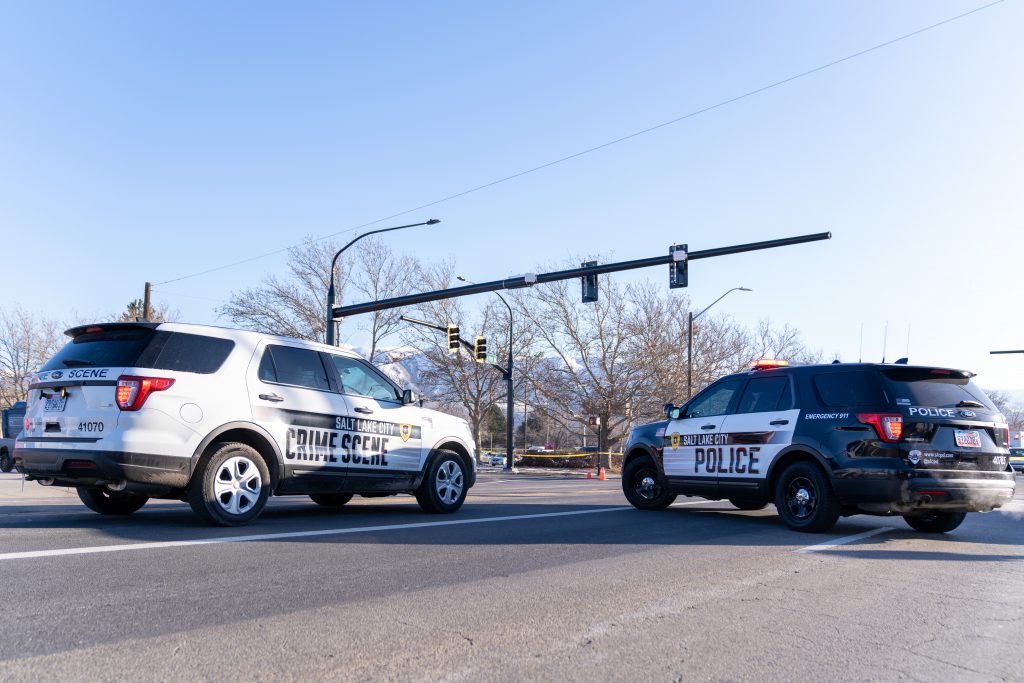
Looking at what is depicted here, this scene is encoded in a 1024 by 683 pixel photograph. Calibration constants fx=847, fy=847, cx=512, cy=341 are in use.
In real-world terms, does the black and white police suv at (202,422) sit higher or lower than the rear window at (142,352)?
lower

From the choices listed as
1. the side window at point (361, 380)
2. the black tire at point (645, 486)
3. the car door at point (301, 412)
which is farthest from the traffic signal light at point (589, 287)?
the car door at point (301, 412)

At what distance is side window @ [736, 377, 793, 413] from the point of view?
30.6ft

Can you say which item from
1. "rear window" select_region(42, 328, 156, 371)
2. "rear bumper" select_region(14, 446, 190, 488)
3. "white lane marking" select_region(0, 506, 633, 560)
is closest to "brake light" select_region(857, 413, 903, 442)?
"white lane marking" select_region(0, 506, 633, 560)

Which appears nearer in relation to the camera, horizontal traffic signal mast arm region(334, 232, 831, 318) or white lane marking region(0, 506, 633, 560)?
white lane marking region(0, 506, 633, 560)

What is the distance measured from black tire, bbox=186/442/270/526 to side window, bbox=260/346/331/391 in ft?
2.78

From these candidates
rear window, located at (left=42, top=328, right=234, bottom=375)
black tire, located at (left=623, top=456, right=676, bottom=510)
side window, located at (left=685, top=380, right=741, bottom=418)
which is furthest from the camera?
black tire, located at (left=623, top=456, right=676, bottom=510)

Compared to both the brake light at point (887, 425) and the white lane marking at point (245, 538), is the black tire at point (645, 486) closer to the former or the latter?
the white lane marking at point (245, 538)

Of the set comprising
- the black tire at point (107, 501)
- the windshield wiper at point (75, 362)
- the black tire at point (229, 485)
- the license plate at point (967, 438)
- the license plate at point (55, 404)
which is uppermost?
the windshield wiper at point (75, 362)

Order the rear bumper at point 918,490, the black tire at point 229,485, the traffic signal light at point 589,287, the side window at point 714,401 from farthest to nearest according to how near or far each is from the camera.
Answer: the traffic signal light at point 589,287
the side window at point 714,401
the rear bumper at point 918,490
the black tire at point 229,485

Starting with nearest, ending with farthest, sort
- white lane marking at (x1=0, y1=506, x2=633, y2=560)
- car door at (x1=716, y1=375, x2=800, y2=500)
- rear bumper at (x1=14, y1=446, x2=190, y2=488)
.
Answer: white lane marking at (x1=0, y1=506, x2=633, y2=560) < rear bumper at (x1=14, y1=446, x2=190, y2=488) < car door at (x1=716, y1=375, x2=800, y2=500)

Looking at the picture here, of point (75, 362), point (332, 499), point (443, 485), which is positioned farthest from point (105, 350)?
point (443, 485)

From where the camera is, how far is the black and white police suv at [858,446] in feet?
26.6

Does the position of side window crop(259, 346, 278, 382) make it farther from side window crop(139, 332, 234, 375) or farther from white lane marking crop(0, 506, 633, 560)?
white lane marking crop(0, 506, 633, 560)

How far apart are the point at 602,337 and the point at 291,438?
38.5 meters
